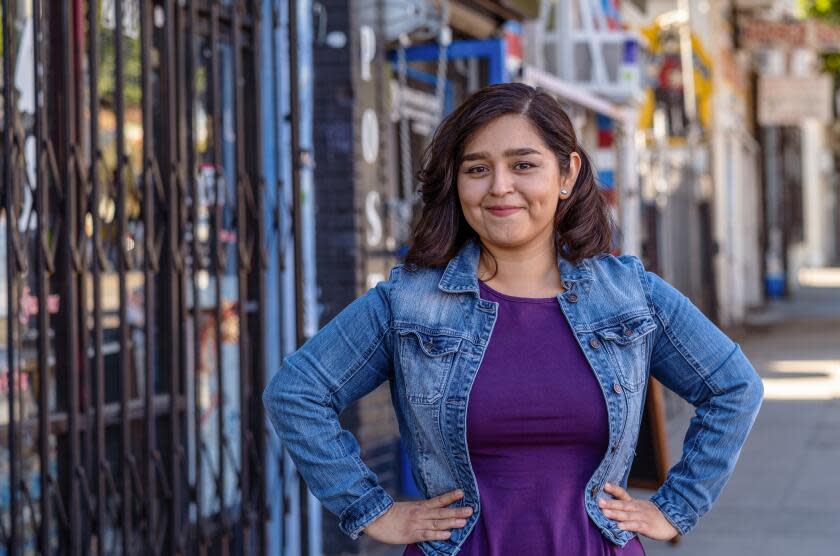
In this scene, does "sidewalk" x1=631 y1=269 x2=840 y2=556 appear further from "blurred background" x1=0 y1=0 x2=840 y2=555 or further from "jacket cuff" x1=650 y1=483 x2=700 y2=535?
"jacket cuff" x1=650 y1=483 x2=700 y2=535

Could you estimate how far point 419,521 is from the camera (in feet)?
9.01

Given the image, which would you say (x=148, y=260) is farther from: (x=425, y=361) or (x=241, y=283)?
(x=425, y=361)

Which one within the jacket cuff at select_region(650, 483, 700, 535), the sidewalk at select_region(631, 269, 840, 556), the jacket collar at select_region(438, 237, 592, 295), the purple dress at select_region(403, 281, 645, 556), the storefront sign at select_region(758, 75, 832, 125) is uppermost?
the storefront sign at select_region(758, 75, 832, 125)

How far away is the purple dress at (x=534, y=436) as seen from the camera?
2.62 m

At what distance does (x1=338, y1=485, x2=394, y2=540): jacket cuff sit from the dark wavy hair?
1.46 ft

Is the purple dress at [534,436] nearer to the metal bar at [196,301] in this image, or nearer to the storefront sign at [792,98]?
the metal bar at [196,301]

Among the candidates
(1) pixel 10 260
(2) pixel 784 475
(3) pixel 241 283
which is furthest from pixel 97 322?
(2) pixel 784 475

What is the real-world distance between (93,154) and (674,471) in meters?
2.33

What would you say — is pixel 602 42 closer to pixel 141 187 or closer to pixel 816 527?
pixel 816 527

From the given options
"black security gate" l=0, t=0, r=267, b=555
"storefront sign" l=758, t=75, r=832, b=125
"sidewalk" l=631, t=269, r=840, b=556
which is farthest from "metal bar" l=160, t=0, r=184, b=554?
"storefront sign" l=758, t=75, r=832, b=125

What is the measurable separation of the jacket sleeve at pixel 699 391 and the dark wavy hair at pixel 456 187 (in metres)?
0.15

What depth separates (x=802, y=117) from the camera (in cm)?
2403

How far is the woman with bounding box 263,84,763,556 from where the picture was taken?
2652 mm

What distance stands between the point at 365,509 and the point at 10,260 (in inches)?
68.0
